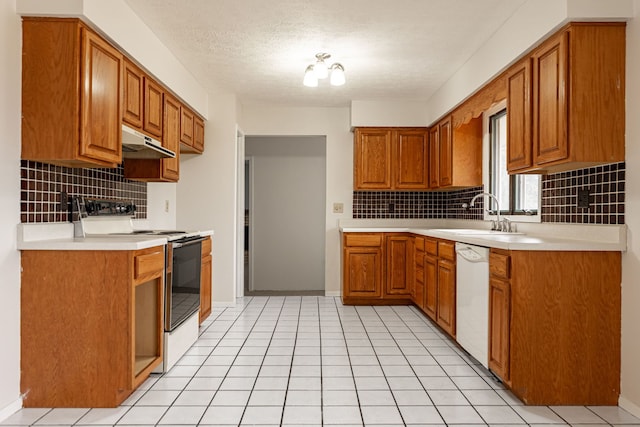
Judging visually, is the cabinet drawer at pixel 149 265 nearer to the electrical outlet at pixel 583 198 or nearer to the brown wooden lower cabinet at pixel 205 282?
the brown wooden lower cabinet at pixel 205 282

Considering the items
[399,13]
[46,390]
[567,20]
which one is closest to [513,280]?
[567,20]

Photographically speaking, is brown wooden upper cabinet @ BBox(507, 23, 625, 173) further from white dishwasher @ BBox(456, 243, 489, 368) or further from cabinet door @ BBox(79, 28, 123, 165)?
cabinet door @ BBox(79, 28, 123, 165)

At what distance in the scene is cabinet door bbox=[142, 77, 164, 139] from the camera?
3.39 m

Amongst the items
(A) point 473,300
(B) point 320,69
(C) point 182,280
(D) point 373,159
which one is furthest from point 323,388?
(D) point 373,159

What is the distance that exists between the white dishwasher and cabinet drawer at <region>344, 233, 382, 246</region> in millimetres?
1720

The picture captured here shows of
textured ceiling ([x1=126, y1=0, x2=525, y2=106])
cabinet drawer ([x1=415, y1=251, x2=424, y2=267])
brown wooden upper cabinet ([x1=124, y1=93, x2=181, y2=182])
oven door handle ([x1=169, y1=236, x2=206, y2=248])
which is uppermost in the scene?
textured ceiling ([x1=126, y1=0, x2=525, y2=106])

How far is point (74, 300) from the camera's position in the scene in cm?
237

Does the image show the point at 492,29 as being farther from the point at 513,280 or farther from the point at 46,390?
the point at 46,390

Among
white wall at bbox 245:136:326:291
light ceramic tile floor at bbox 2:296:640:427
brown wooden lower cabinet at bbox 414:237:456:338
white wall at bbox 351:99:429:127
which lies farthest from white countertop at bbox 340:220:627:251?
white wall at bbox 245:136:326:291

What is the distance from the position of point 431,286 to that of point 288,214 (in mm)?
3053

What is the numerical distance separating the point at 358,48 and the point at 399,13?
2.25 feet

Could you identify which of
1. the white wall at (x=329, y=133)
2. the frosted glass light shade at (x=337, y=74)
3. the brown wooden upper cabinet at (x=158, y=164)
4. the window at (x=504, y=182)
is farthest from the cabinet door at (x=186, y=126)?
the window at (x=504, y=182)

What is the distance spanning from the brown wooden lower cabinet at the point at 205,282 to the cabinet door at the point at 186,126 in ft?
3.21

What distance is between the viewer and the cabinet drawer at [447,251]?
11.6ft
